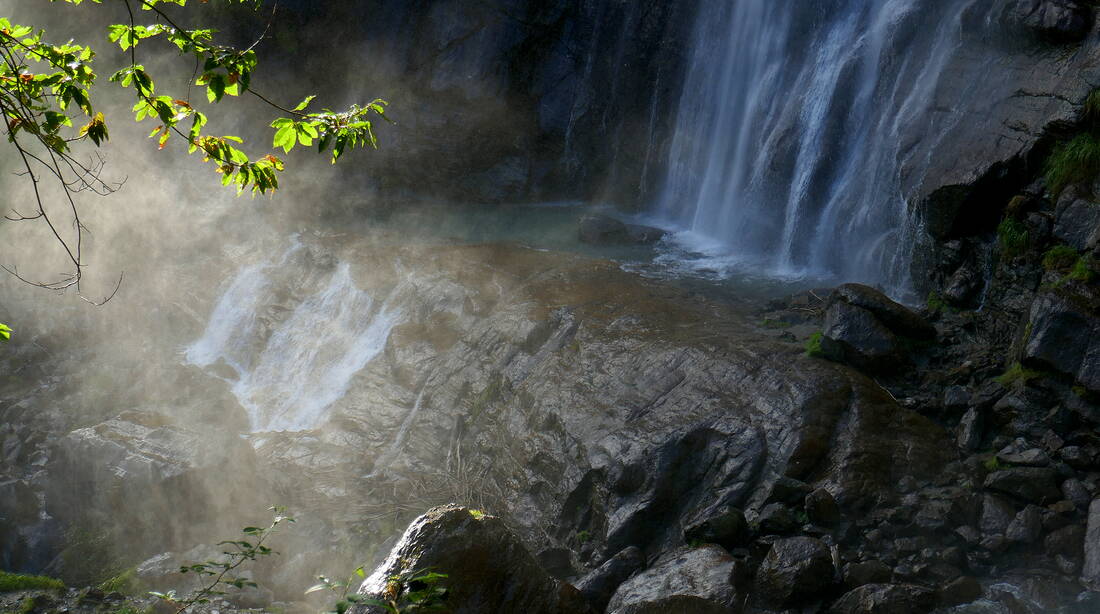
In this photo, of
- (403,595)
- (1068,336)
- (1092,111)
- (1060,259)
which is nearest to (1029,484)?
(1068,336)

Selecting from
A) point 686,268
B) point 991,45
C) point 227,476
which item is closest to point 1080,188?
point 991,45

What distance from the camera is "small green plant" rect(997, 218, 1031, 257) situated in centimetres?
731

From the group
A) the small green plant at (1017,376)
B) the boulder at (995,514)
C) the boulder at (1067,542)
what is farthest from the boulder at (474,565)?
the small green plant at (1017,376)

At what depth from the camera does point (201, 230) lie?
15.6 m

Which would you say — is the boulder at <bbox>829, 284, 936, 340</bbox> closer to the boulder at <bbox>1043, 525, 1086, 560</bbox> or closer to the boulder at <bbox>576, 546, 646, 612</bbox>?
the boulder at <bbox>1043, 525, 1086, 560</bbox>

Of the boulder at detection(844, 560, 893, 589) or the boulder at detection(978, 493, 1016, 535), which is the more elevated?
the boulder at detection(978, 493, 1016, 535)

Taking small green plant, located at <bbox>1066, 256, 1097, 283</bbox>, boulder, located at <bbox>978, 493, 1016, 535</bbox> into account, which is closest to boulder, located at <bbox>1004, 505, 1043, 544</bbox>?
boulder, located at <bbox>978, 493, 1016, 535</bbox>

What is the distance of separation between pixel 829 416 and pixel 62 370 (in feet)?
41.1

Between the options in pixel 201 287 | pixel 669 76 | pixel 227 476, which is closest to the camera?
pixel 227 476

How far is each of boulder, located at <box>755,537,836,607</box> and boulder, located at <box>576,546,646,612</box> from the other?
1142mm

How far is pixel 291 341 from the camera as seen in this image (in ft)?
42.1

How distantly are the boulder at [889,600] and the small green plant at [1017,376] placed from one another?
96.1 inches

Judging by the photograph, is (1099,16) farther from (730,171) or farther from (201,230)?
(201,230)

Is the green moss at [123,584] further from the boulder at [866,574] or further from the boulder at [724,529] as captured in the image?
the boulder at [866,574]
